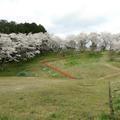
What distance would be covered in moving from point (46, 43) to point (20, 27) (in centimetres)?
1580

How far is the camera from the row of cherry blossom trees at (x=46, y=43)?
283 ft

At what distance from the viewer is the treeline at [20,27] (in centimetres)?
10207

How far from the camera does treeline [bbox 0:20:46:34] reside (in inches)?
4018

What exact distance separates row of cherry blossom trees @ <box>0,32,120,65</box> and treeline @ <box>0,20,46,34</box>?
367 centimetres

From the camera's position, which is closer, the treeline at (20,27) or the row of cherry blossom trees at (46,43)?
the row of cherry blossom trees at (46,43)

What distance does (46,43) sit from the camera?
126 metres

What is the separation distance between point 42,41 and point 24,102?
97.0 meters

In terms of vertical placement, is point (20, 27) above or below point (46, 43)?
above

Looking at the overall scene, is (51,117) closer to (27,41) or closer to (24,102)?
(24,102)

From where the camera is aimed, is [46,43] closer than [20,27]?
No

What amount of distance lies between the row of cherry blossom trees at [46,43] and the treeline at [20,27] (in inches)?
144

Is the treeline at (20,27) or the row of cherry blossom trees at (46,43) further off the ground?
A: the treeline at (20,27)

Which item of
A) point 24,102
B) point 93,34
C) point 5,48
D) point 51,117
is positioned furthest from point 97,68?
point 93,34

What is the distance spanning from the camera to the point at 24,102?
2461 cm
